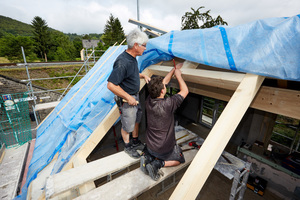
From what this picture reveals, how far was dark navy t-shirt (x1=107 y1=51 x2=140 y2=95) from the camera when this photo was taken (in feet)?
5.78

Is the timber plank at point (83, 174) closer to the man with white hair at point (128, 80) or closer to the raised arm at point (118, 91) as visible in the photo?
the man with white hair at point (128, 80)

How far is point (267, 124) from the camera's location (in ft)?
14.8

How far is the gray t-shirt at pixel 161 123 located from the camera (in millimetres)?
1674

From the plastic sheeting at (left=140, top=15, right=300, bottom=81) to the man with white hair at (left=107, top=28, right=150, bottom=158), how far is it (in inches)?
22.1

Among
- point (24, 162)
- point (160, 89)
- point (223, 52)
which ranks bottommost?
point (24, 162)

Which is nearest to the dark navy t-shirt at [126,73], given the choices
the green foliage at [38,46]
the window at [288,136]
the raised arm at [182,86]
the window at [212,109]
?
the raised arm at [182,86]

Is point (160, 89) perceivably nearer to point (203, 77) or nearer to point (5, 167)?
point (203, 77)

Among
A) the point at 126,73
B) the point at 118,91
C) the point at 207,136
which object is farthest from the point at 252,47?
the point at 118,91

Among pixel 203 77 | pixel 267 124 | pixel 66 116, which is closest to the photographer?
pixel 203 77

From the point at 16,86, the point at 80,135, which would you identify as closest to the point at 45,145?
the point at 80,135

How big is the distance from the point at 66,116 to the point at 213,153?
3.64m

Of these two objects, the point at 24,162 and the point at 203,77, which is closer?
the point at 203,77

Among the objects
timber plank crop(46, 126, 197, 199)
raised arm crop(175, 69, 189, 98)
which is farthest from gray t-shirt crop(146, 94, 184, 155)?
timber plank crop(46, 126, 197, 199)

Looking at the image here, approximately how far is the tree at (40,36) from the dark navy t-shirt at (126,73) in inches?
1409
